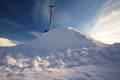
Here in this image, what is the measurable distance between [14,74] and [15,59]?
94.3 inches

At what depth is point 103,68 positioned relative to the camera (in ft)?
22.8

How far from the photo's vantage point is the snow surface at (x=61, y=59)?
605 centimetres

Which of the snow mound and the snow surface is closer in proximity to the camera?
the snow surface

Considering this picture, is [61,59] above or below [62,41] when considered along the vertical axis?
below

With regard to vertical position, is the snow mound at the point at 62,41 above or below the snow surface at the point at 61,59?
above

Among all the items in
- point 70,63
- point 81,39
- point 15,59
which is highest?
point 81,39

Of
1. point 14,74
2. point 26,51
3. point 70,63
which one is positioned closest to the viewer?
point 14,74

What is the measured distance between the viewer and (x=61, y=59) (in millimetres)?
8336

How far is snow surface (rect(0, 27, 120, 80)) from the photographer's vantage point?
6051 mm

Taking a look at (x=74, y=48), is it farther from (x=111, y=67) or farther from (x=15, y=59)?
(x=15, y=59)

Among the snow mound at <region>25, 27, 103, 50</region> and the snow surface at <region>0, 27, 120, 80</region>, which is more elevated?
the snow mound at <region>25, 27, 103, 50</region>

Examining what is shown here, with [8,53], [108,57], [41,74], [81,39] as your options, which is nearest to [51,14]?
[81,39]

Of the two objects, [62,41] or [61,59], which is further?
[62,41]

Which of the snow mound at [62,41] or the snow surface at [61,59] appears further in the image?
the snow mound at [62,41]
